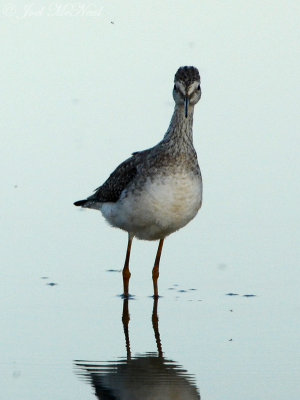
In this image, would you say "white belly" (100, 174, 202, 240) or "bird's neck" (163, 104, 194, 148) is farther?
"bird's neck" (163, 104, 194, 148)

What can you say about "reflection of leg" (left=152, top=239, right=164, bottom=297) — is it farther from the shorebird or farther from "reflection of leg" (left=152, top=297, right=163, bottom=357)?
"reflection of leg" (left=152, top=297, right=163, bottom=357)

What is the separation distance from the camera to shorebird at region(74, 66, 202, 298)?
12539 mm

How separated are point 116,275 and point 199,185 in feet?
5.14

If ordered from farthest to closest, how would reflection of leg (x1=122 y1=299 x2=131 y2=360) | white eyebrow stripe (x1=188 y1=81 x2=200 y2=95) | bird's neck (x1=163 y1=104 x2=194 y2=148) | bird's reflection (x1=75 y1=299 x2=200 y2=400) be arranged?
bird's neck (x1=163 y1=104 x2=194 y2=148) < white eyebrow stripe (x1=188 y1=81 x2=200 y2=95) < reflection of leg (x1=122 y1=299 x2=131 y2=360) < bird's reflection (x1=75 y1=299 x2=200 y2=400)

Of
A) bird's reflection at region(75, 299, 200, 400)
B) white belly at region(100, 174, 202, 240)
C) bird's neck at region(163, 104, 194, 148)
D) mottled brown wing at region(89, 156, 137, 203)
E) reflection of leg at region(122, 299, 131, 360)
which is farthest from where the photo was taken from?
mottled brown wing at region(89, 156, 137, 203)

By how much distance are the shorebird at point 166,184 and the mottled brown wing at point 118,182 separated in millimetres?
14

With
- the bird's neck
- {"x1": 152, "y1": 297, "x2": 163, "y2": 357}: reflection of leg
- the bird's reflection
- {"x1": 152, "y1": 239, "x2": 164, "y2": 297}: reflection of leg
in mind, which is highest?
the bird's neck

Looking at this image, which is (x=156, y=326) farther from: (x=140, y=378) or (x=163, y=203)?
(x=140, y=378)

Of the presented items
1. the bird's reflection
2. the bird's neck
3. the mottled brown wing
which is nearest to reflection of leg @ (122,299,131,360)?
the bird's reflection

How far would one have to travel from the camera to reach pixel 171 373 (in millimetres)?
9500

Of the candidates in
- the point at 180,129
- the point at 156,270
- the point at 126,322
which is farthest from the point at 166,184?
the point at 126,322

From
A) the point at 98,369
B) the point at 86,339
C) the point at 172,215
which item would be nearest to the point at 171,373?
the point at 98,369

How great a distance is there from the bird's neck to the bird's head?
0.11 m

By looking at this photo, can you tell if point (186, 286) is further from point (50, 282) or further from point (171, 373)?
point (171, 373)
